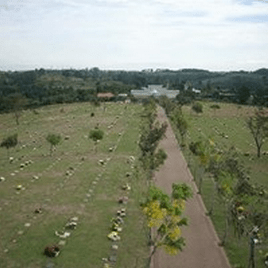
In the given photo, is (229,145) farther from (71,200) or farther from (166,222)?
(166,222)

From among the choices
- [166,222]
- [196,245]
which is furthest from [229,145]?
[166,222]

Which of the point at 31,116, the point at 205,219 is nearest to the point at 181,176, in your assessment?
the point at 205,219

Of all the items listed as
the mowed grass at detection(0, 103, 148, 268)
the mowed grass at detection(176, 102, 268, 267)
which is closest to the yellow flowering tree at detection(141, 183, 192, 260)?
the mowed grass at detection(0, 103, 148, 268)

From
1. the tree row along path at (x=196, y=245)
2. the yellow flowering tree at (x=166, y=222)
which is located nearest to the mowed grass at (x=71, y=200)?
the tree row along path at (x=196, y=245)

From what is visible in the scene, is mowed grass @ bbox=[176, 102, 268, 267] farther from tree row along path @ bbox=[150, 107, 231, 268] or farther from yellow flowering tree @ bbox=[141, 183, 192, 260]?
yellow flowering tree @ bbox=[141, 183, 192, 260]

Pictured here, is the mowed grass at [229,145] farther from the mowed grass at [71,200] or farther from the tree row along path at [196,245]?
the mowed grass at [71,200]
